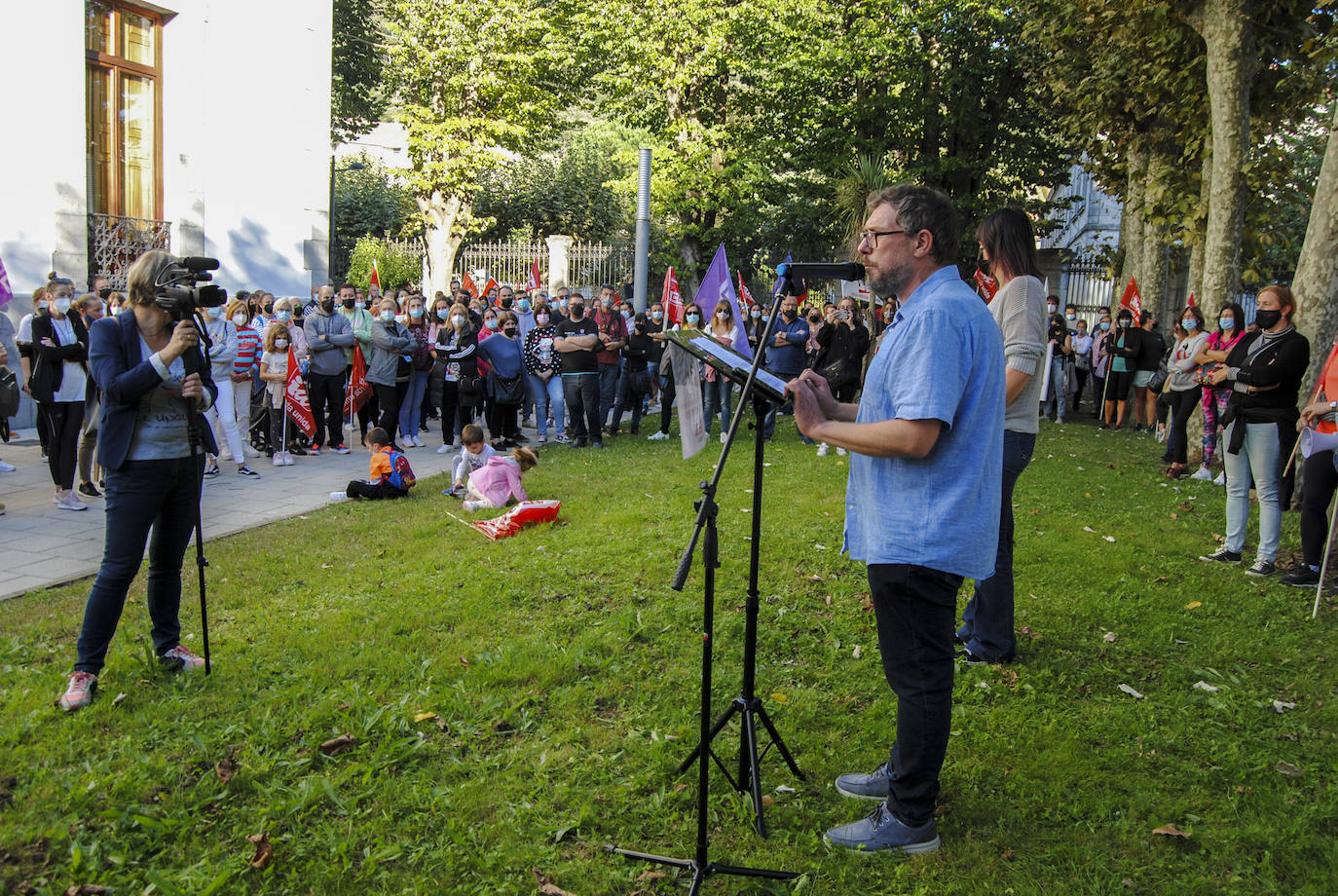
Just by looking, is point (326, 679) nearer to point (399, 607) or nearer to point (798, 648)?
point (399, 607)

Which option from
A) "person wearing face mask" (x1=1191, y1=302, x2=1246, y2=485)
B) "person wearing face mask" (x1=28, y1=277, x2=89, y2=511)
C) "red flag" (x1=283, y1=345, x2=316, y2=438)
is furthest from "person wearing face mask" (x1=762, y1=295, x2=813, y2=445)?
"person wearing face mask" (x1=28, y1=277, x2=89, y2=511)

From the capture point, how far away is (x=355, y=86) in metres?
35.3

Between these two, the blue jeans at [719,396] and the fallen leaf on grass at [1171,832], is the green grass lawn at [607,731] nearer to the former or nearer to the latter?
the fallen leaf on grass at [1171,832]

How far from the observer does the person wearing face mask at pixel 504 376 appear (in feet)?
43.0

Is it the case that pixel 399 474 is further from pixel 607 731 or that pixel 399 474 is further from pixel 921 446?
pixel 921 446

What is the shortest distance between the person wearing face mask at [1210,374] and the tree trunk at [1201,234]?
2514 mm

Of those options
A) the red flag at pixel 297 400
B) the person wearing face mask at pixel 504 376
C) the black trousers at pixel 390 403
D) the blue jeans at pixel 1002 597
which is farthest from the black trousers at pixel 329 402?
the blue jeans at pixel 1002 597

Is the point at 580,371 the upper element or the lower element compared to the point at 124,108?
lower

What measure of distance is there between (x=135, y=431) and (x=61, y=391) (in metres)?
5.32

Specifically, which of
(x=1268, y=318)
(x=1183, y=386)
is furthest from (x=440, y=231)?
(x=1268, y=318)

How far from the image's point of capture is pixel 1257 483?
7.25m

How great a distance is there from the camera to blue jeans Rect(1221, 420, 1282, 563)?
23.4ft

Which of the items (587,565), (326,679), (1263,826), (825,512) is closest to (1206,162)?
(825,512)

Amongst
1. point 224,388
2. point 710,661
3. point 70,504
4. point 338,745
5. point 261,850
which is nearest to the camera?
point 710,661
